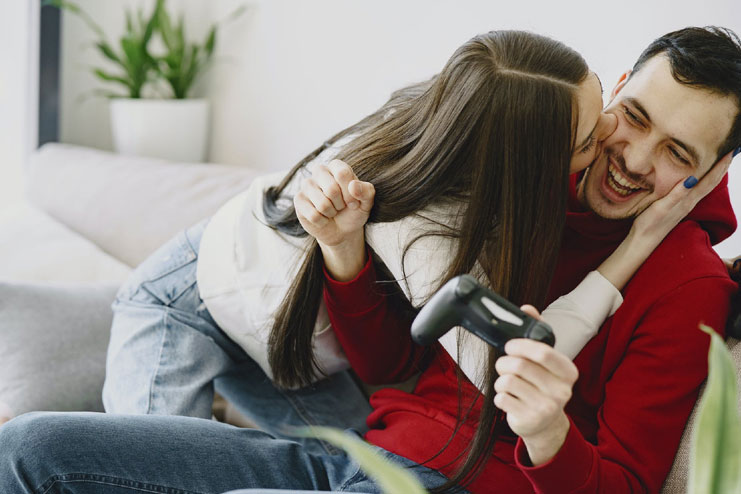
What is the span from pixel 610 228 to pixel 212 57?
69.7 inches

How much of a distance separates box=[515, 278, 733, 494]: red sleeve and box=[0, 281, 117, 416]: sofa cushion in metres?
0.92

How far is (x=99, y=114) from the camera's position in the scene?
277 cm

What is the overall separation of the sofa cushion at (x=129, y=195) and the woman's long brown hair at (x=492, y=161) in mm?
767

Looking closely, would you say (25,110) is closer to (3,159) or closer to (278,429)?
(3,159)

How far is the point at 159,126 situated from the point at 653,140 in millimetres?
1701

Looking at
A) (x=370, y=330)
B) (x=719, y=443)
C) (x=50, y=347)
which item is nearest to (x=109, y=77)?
(x=50, y=347)

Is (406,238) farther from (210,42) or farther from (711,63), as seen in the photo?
(210,42)

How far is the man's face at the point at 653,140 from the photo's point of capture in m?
1.02

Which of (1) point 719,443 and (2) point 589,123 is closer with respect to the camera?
(1) point 719,443

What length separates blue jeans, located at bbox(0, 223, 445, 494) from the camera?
979 millimetres

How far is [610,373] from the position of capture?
1079mm

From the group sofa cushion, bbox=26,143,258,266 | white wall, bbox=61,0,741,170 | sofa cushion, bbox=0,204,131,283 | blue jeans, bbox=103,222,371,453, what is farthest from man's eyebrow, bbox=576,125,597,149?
sofa cushion, bbox=0,204,131,283

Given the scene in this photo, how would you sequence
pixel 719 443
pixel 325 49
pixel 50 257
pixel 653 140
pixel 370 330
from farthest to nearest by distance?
pixel 325 49, pixel 50 257, pixel 370 330, pixel 653 140, pixel 719 443

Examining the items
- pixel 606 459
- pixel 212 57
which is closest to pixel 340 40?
pixel 212 57
